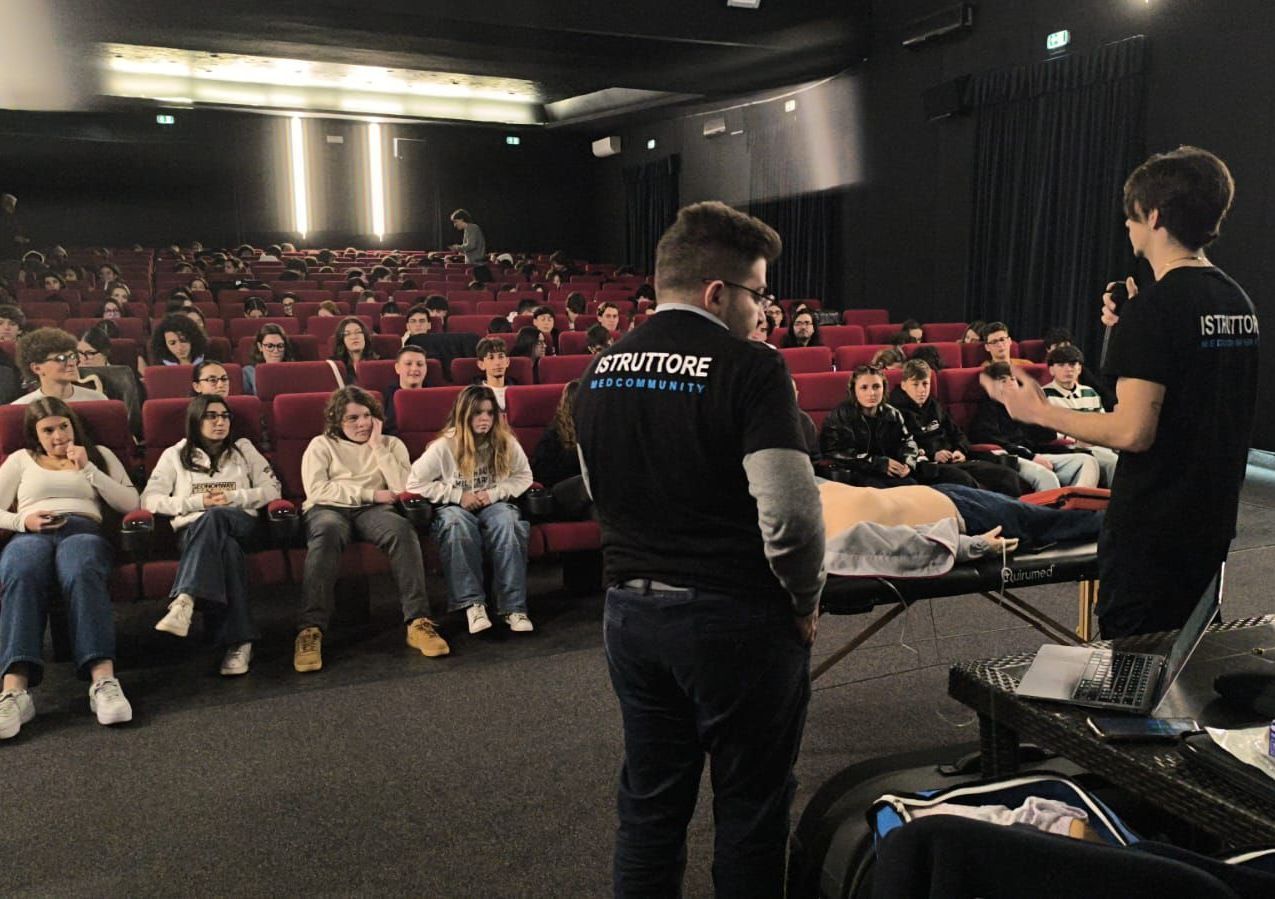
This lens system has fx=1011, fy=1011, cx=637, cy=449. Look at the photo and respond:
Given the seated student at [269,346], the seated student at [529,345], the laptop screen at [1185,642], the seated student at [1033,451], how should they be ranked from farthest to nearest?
the seated student at [529,345] → the seated student at [269,346] → the seated student at [1033,451] → the laptop screen at [1185,642]

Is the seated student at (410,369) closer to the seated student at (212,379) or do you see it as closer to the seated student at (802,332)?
the seated student at (212,379)

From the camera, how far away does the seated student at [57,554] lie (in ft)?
9.78

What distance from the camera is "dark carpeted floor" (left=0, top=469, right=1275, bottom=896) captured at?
7.25ft

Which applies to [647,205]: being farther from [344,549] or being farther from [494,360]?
[344,549]

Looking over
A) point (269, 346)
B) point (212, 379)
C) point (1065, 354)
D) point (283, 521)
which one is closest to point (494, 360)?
point (212, 379)

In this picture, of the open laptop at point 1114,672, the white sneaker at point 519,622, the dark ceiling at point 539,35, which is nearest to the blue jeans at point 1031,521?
the open laptop at point 1114,672

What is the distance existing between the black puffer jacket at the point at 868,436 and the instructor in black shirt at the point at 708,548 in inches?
129

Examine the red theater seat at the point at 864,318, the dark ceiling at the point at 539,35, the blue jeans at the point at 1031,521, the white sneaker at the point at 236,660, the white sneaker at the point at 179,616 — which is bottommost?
the white sneaker at the point at 236,660

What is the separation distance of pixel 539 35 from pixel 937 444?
21.0ft

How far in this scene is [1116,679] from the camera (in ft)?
5.03

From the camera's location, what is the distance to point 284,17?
8.73 meters

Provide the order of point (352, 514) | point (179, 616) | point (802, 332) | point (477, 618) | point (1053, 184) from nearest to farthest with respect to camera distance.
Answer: point (179, 616), point (477, 618), point (352, 514), point (802, 332), point (1053, 184)

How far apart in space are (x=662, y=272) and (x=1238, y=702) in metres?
1.05

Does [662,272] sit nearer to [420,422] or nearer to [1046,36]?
[420,422]
